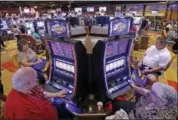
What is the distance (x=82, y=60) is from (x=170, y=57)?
139cm

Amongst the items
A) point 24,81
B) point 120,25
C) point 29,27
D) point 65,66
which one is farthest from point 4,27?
point 24,81

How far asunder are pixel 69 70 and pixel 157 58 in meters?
1.36

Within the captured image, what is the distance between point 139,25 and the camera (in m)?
7.52

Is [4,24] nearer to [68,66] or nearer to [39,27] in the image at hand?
[39,27]

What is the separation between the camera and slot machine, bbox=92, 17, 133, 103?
1.97 metres

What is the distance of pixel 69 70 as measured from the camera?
2.13 meters

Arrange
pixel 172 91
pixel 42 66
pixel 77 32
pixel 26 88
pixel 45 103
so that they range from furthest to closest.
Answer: pixel 77 32 < pixel 42 66 < pixel 45 103 < pixel 26 88 < pixel 172 91

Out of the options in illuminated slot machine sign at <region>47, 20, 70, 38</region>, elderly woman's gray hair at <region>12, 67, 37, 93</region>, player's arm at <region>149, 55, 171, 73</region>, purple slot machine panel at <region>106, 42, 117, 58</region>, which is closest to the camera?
elderly woman's gray hair at <region>12, 67, 37, 93</region>

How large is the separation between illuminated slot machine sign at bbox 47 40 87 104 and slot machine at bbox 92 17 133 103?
17 centimetres

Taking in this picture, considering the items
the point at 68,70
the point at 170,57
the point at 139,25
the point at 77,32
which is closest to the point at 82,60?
the point at 68,70

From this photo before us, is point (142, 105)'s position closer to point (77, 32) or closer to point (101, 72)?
point (101, 72)

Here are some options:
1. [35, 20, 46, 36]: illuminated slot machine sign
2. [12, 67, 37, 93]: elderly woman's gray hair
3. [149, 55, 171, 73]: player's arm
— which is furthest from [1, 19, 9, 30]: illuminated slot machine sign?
[12, 67, 37, 93]: elderly woman's gray hair

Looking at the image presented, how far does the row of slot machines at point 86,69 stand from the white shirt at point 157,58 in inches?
28.0

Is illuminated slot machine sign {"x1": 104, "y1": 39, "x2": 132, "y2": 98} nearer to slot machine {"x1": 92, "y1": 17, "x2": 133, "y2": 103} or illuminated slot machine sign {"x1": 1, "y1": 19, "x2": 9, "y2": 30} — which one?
slot machine {"x1": 92, "y1": 17, "x2": 133, "y2": 103}
